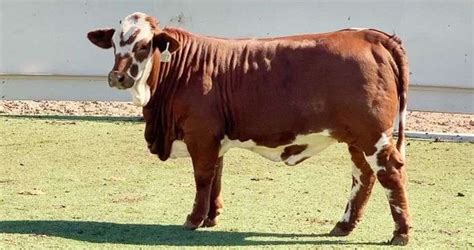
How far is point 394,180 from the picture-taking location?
645 centimetres

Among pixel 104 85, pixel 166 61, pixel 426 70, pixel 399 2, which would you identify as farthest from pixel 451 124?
pixel 166 61

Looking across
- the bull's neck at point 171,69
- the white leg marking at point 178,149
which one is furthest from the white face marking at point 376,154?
the bull's neck at point 171,69

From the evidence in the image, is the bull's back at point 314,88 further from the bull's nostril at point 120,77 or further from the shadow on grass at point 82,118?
the shadow on grass at point 82,118

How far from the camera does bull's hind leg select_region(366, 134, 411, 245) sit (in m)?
6.40

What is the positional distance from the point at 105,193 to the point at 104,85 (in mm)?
6145

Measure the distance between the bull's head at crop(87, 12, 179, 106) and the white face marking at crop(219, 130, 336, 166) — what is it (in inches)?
25.5

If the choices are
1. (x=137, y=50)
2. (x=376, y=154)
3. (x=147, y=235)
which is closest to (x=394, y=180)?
(x=376, y=154)

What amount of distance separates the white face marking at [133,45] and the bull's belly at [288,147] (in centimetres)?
42

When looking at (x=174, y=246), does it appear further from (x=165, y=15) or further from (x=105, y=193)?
(x=165, y=15)

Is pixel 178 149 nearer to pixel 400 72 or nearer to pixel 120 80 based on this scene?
pixel 120 80

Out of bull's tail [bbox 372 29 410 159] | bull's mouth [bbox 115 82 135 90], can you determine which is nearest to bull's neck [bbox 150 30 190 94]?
bull's mouth [bbox 115 82 135 90]

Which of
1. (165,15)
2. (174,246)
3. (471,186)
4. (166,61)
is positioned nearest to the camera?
(174,246)

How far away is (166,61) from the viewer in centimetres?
685

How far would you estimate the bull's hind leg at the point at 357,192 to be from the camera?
22.3 ft
